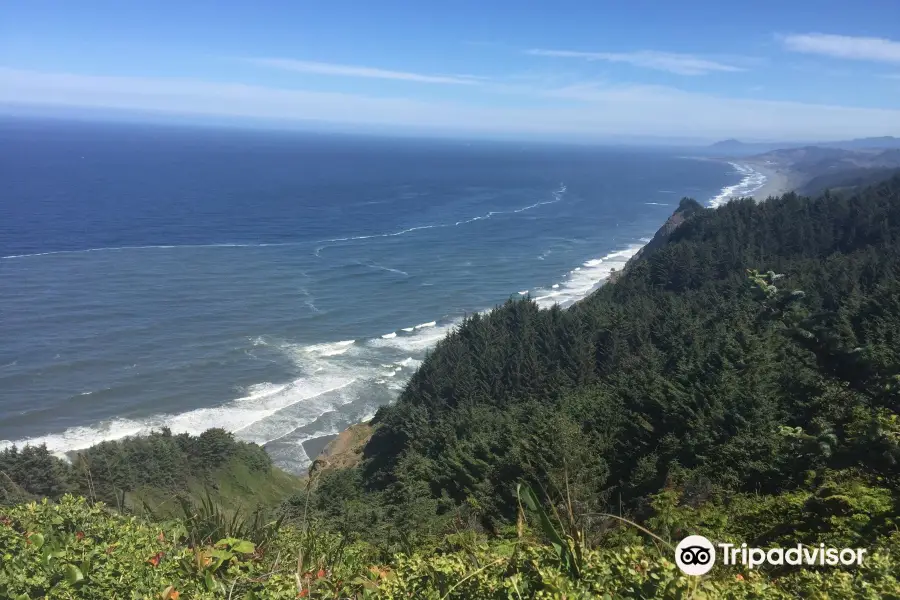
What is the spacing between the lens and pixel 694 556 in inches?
148

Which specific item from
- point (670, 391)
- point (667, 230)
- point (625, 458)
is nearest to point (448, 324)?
point (670, 391)

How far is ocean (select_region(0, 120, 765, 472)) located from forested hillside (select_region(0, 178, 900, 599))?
930 cm

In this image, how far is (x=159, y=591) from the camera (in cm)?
416

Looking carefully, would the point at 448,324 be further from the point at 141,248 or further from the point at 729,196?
the point at 729,196

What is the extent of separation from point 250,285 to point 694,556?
52.4 meters

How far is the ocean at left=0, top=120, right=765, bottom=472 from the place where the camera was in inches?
1351

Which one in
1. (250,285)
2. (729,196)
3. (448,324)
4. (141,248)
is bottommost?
(448,324)

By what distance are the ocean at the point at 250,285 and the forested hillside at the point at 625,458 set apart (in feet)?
30.5

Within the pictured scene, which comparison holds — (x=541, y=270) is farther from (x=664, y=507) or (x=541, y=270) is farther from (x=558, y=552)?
(x=558, y=552)

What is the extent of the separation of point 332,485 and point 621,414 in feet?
32.8

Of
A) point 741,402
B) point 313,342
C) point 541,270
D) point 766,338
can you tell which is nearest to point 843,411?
point 741,402

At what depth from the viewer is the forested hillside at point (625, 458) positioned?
4.32 metres

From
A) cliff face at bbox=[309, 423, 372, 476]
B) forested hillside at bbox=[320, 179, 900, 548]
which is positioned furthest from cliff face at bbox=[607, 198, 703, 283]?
cliff face at bbox=[309, 423, 372, 476]

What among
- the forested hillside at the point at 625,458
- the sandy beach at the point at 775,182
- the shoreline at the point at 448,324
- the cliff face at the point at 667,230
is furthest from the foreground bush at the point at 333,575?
the sandy beach at the point at 775,182
